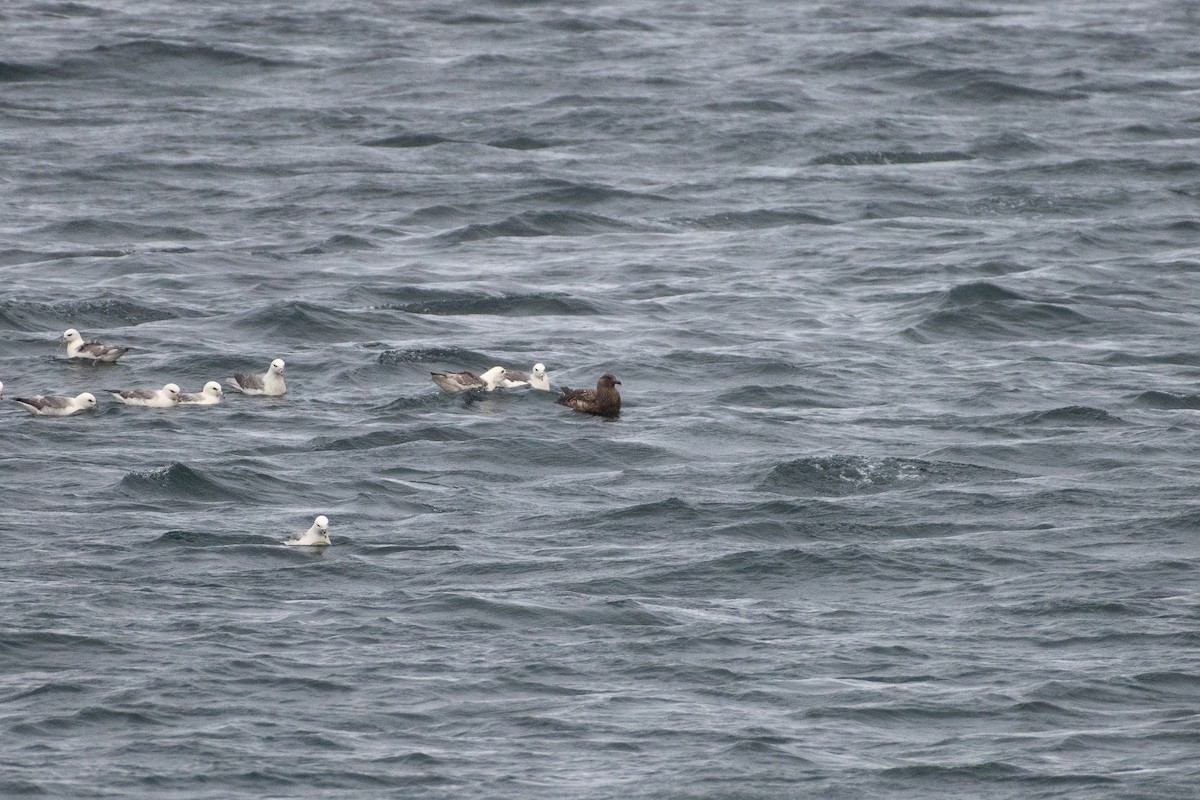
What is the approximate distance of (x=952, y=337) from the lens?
2669 cm

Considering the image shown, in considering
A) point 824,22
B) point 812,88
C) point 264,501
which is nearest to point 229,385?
point 264,501

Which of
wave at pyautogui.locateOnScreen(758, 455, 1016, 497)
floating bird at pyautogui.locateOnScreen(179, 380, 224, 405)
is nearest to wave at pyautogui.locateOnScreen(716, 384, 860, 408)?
wave at pyautogui.locateOnScreen(758, 455, 1016, 497)

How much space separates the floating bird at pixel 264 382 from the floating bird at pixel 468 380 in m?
1.65

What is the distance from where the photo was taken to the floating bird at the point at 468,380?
75.3 feet

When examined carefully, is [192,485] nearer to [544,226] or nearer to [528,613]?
[528,613]

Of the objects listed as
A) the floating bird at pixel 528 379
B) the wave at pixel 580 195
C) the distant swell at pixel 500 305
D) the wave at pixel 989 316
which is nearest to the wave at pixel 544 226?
the wave at pixel 580 195

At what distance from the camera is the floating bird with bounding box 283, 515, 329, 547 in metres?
17.4

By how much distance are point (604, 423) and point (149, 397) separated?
4605mm

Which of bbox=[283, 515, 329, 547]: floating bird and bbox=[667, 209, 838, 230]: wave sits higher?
bbox=[283, 515, 329, 547]: floating bird

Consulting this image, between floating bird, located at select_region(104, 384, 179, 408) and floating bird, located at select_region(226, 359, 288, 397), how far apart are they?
884 mm

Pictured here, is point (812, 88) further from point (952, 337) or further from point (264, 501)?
point (264, 501)

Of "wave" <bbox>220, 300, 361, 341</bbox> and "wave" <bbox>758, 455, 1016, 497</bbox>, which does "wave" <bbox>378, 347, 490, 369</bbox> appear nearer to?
"wave" <bbox>220, 300, 361, 341</bbox>

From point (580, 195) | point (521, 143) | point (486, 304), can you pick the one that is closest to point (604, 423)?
point (486, 304)

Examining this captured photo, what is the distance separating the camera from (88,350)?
24.0 m
